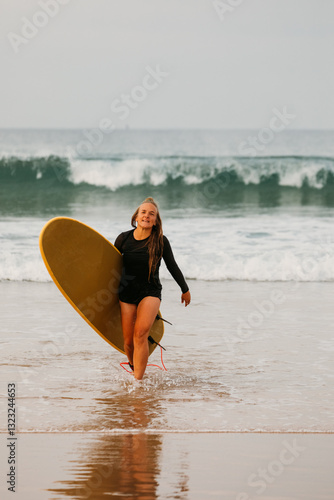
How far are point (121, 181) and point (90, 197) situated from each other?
106 inches

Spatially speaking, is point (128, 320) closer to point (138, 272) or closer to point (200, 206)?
point (138, 272)

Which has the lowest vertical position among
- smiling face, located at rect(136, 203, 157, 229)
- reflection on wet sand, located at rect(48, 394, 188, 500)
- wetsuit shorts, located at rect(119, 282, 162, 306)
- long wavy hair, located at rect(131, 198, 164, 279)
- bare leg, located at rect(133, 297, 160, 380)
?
reflection on wet sand, located at rect(48, 394, 188, 500)

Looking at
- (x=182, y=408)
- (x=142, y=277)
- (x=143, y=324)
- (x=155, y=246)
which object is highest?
(x=155, y=246)

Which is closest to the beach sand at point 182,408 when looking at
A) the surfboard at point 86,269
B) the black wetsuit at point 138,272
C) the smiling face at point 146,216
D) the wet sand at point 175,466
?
the wet sand at point 175,466

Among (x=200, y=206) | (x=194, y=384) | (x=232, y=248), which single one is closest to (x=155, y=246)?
(x=194, y=384)

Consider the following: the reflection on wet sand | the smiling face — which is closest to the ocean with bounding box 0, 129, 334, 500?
the reflection on wet sand

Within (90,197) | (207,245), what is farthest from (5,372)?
(90,197)

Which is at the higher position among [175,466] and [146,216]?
[146,216]

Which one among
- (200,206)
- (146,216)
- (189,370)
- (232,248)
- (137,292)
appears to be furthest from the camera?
(200,206)

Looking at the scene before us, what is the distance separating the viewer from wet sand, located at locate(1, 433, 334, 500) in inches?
132

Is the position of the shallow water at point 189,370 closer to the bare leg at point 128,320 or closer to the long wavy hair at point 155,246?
the bare leg at point 128,320

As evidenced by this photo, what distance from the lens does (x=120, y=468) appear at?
361 centimetres

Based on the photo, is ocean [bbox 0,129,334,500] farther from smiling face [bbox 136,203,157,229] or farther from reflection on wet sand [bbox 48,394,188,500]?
smiling face [bbox 136,203,157,229]

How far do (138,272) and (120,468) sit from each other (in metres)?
1.78
